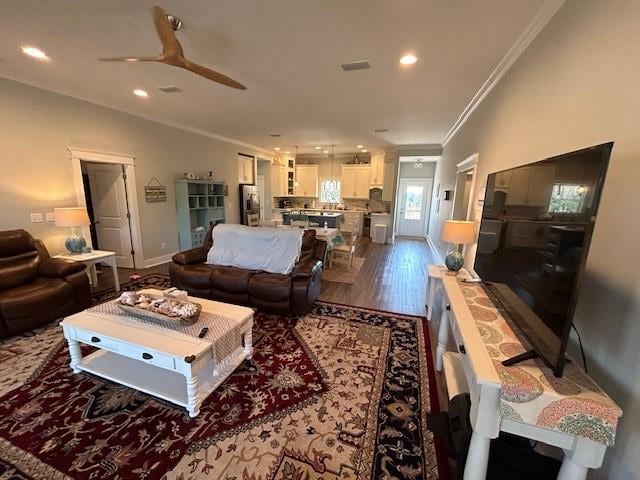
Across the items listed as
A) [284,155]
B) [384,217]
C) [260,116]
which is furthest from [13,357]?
[284,155]

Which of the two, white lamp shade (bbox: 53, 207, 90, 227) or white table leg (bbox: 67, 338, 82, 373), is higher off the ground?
white lamp shade (bbox: 53, 207, 90, 227)

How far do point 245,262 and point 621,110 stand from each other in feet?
11.5

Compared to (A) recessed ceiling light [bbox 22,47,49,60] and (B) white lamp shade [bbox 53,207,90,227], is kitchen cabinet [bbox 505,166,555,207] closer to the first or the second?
(A) recessed ceiling light [bbox 22,47,49,60]

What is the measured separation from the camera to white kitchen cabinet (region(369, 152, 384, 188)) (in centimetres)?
798

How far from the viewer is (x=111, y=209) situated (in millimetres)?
4750

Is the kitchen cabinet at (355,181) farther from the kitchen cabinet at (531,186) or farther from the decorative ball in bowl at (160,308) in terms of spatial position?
the decorative ball in bowl at (160,308)

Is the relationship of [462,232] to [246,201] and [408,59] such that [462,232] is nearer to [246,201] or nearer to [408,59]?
[408,59]

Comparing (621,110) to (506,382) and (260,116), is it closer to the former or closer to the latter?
(506,382)

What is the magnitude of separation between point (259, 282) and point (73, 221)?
8.84 feet

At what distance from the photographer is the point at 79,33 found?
2219mm

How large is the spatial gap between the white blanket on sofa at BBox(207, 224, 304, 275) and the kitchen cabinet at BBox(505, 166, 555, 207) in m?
2.39

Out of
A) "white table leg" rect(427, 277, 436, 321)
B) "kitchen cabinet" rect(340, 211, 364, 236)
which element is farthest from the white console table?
"kitchen cabinet" rect(340, 211, 364, 236)

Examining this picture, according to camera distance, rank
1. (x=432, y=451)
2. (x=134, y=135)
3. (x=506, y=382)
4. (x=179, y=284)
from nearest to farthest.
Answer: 1. (x=506, y=382)
2. (x=432, y=451)
3. (x=179, y=284)
4. (x=134, y=135)

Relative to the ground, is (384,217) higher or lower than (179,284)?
higher
